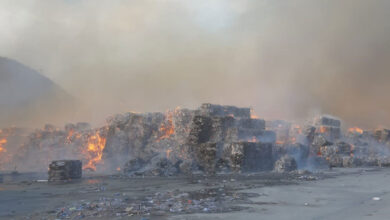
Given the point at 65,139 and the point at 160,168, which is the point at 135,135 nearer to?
the point at 65,139

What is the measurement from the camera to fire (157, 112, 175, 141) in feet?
98.5

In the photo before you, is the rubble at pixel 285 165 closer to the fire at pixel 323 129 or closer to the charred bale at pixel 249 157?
the charred bale at pixel 249 157

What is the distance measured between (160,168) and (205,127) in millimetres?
6112

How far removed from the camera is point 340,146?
30.6m

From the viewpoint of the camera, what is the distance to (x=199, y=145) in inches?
909

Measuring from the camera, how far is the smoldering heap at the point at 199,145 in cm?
2152

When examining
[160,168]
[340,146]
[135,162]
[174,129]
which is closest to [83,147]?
[174,129]

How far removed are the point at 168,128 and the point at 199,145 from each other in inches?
305

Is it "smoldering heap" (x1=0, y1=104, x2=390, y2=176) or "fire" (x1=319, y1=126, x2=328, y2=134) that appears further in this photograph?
"fire" (x1=319, y1=126, x2=328, y2=134)

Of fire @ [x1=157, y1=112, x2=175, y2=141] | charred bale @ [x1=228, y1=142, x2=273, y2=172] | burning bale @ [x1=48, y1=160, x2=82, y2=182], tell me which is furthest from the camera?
fire @ [x1=157, y1=112, x2=175, y2=141]

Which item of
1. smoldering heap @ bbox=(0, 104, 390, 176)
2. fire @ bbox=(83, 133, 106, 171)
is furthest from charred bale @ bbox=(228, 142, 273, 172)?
fire @ bbox=(83, 133, 106, 171)

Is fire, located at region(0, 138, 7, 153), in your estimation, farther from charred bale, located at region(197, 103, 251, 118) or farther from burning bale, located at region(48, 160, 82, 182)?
burning bale, located at region(48, 160, 82, 182)

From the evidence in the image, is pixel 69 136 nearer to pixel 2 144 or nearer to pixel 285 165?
pixel 2 144

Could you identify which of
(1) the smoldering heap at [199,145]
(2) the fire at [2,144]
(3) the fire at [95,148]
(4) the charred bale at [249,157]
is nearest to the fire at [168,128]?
(1) the smoldering heap at [199,145]
